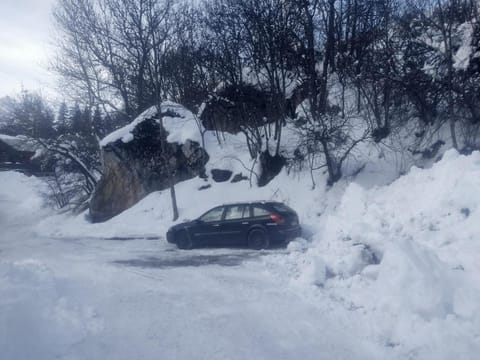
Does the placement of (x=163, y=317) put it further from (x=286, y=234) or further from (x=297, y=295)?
(x=286, y=234)

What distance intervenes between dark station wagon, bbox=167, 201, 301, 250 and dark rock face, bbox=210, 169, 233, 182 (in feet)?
24.6

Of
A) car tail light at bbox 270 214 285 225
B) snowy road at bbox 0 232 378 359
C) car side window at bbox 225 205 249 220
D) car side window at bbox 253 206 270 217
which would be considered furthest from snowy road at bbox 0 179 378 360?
car side window at bbox 225 205 249 220

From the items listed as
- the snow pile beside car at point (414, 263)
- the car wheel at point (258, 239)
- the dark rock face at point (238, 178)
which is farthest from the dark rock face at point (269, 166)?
the snow pile beside car at point (414, 263)

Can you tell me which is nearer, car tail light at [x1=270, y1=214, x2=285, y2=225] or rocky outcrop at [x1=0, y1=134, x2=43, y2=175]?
car tail light at [x1=270, y1=214, x2=285, y2=225]

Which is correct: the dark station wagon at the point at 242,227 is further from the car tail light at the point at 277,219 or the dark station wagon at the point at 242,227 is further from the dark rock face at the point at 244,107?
the dark rock face at the point at 244,107

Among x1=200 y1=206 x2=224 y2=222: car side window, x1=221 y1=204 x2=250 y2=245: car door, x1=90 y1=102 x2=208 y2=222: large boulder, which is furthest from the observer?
x1=90 y1=102 x2=208 y2=222: large boulder

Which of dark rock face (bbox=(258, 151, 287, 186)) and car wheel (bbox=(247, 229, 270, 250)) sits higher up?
dark rock face (bbox=(258, 151, 287, 186))

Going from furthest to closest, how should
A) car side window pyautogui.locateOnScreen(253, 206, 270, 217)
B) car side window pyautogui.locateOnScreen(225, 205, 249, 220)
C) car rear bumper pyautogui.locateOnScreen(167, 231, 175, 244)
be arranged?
car rear bumper pyautogui.locateOnScreen(167, 231, 175, 244), car side window pyautogui.locateOnScreen(225, 205, 249, 220), car side window pyautogui.locateOnScreen(253, 206, 270, 217)

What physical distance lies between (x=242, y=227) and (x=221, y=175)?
341 inches

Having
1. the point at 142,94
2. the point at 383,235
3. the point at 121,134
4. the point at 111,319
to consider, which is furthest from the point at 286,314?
the point at 142,94

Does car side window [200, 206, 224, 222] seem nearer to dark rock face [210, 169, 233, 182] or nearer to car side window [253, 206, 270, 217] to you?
car side window [253, 206, 270, 217]

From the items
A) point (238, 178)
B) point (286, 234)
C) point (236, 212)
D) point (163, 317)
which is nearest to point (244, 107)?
point (238, 178)

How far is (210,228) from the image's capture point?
477 inches

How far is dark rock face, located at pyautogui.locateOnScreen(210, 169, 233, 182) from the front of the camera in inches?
787
